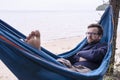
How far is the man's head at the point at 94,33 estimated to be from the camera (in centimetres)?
374

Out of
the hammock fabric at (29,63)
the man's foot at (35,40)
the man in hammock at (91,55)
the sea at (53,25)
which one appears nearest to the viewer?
the hammock fabric at (29,63)

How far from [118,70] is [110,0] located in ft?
3.90

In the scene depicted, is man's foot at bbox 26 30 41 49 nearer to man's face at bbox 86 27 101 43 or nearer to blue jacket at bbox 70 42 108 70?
blue jacket at bbox 70 42 108 70

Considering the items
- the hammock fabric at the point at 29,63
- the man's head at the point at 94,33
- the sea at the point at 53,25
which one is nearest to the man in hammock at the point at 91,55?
the man's head at the point at 94,33

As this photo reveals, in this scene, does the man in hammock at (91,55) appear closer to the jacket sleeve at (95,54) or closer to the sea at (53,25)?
the jacket sleeve at (95,54)

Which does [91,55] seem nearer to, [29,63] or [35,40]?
[35,40]

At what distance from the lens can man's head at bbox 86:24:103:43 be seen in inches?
147

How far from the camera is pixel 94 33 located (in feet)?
12.3

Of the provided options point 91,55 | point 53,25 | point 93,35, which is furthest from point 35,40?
point 53,25

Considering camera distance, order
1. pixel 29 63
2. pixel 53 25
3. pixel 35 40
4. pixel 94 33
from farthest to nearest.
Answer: pixel 53 25 < pixel 94 33 < pixel 35 40 < pixel 29 63

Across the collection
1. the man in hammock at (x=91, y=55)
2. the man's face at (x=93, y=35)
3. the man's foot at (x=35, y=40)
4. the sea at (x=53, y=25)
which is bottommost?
the sea at (x=53, y=25)

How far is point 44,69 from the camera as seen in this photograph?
3.03 meters

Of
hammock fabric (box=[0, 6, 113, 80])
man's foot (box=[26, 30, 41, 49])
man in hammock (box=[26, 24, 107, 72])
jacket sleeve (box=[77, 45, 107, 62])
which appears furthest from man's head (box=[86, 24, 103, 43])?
man's foot (box=[26, 30, 41, 49])

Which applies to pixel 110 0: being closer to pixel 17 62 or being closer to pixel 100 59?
pixel 100 59
